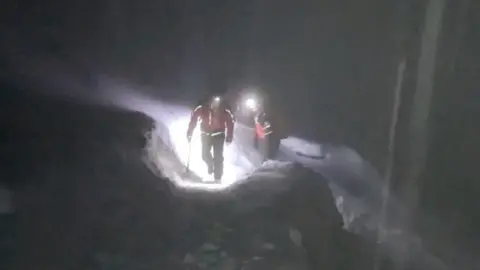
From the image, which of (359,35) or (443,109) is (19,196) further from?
(359,35)

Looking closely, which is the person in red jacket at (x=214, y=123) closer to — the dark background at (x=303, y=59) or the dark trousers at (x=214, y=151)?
the dark trousers at (x=214, y=151)

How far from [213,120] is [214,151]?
34.1 inches

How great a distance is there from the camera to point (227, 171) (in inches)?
577

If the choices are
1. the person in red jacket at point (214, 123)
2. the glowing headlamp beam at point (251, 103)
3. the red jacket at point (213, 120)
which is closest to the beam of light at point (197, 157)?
the person in red jacket at point (214, 123)

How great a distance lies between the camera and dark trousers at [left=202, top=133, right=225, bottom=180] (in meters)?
11.4

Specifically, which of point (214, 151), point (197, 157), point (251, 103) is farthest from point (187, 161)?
point (251, 103)

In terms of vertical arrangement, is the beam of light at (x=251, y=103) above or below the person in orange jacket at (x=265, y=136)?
above

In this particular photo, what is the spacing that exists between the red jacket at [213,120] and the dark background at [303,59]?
668 cm

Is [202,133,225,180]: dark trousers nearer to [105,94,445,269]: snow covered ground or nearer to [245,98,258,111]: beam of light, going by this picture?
[105,94,445,269]: snow covered ground

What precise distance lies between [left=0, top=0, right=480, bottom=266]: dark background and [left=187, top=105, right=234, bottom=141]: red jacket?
6684mm

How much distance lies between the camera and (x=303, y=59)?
80.5 feet

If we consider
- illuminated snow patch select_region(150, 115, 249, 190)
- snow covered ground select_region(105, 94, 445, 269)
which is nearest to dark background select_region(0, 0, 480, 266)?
snow covered ground select_region(105, 94, 445, 269)

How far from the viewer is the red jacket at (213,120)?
11078 millimetres

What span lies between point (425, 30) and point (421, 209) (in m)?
7.67
